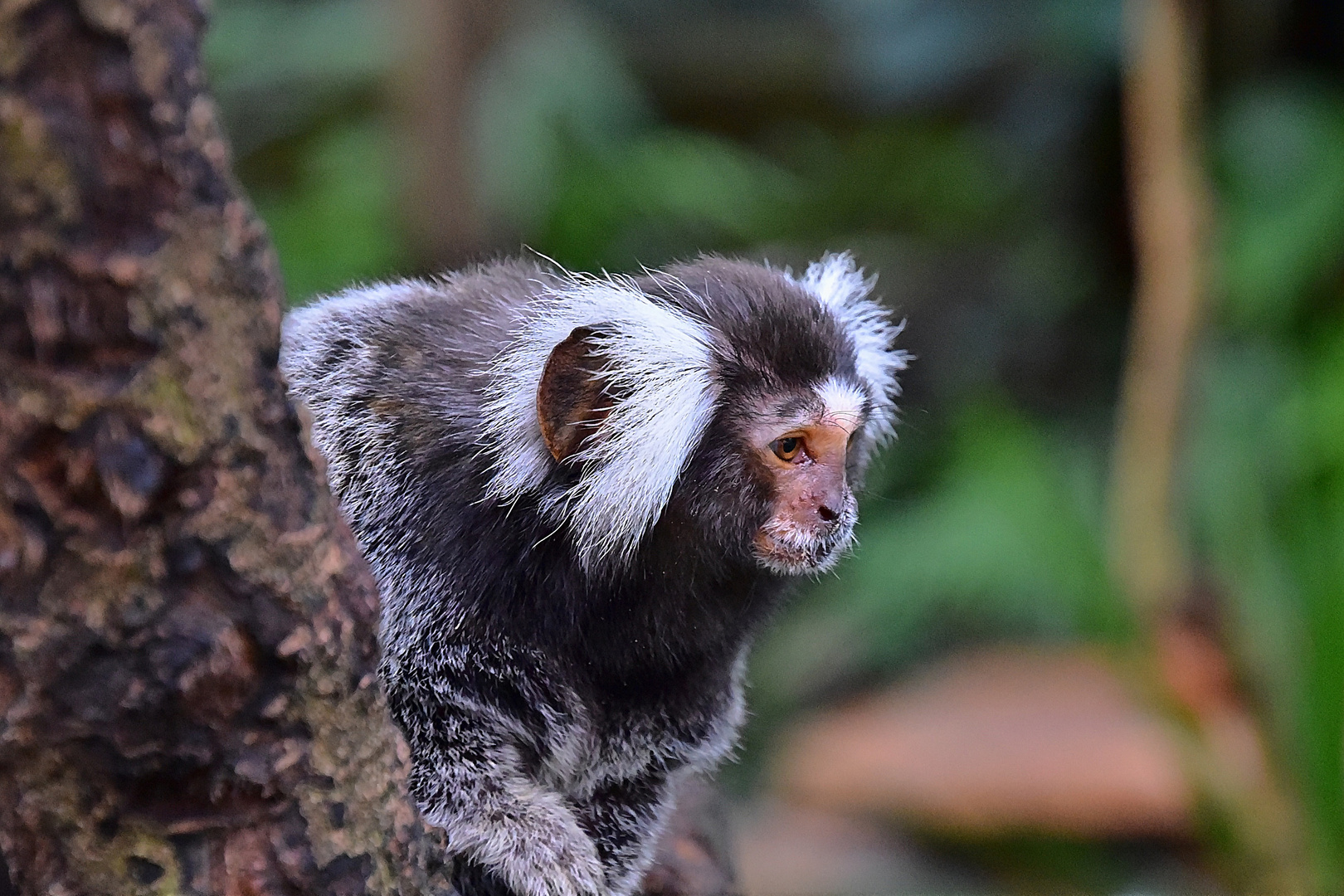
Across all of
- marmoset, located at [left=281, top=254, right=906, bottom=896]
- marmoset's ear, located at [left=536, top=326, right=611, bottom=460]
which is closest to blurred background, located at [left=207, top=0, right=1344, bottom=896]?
marmoset, located at [left=281, top=254, right=906, bottom=896]

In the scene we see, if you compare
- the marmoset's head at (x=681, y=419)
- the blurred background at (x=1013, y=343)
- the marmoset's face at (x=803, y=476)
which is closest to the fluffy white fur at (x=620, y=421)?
the marmoset's head at (x=681, y=419)

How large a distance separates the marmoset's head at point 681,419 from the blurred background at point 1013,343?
2.06 m

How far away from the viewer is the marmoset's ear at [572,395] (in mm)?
2164

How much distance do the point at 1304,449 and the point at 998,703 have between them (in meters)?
1.66

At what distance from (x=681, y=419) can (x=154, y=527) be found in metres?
0.97

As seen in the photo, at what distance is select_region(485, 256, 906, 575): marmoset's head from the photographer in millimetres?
2203

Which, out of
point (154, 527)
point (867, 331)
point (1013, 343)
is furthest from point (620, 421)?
point (1013, 343)

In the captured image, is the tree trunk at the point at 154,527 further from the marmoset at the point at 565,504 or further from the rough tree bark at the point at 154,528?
the marmoset at the point at 565,504

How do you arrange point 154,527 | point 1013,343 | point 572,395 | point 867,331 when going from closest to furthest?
point 154,527 → point 572,395 → point 867,331 → point 1013,343

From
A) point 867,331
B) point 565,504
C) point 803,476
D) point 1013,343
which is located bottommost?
point 1013,343

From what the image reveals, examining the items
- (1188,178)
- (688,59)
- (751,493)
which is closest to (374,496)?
(751,493)

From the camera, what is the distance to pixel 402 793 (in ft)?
5.78

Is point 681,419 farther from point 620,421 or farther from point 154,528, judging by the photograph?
point 154,528

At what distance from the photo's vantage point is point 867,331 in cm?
276
